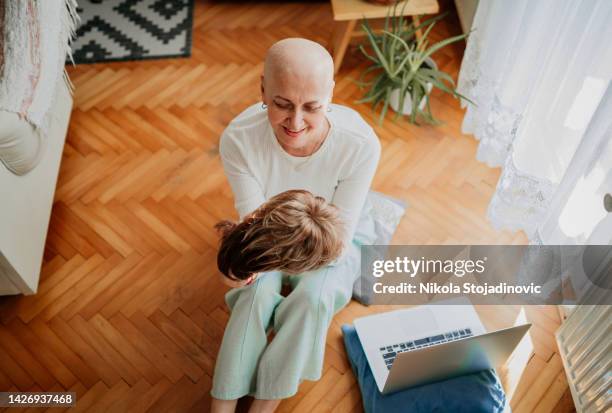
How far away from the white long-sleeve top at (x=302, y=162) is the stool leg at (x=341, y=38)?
77 cm

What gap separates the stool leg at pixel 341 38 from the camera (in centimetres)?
211

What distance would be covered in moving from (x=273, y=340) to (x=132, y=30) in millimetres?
1601

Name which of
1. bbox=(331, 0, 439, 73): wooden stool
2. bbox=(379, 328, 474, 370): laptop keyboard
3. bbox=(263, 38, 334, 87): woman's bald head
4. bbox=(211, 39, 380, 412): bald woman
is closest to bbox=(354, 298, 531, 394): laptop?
bbox=(379, 328, 474, 370): laptop keyboard

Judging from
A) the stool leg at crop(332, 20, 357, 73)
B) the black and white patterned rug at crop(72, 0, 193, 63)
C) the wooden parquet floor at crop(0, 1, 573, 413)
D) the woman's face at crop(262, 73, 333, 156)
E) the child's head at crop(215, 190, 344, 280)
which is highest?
the woman's face at crop(262, 73, 333, 156)

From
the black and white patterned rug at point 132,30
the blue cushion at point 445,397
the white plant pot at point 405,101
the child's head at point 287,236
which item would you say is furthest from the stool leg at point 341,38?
the blue cushion at point 445,397

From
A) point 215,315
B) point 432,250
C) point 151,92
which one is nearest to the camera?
point 215,315

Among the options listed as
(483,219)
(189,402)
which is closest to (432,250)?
(483,219)

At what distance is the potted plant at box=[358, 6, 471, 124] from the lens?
1962mm

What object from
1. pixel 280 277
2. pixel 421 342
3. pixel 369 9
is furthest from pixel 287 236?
pixel 369 9

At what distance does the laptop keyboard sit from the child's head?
1.57 ft

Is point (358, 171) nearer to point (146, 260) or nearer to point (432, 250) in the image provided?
point (432, 250)

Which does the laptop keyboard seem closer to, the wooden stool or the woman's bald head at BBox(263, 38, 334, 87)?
the woman's bald head at BBox(263, 38, 334, 87)

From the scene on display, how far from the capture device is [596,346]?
1373mm

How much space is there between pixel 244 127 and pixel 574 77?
2.75 feet
